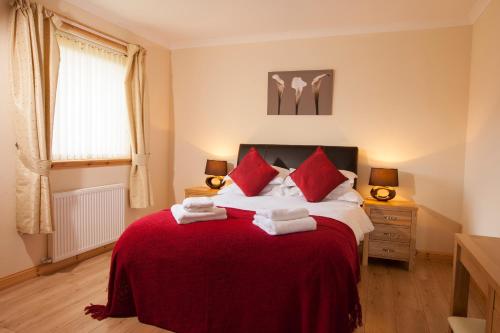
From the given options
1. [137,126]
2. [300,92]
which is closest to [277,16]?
[300,92]

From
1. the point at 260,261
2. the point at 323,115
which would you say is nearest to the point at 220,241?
the point at 260,261

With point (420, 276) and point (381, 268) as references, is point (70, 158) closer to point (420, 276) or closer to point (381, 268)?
point (381, 268)

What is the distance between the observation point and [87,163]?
3.43 metres

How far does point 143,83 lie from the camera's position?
400 cm

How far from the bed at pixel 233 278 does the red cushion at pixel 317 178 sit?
760 mm

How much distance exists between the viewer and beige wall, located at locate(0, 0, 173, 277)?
106 inches

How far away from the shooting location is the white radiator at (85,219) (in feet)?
10.1

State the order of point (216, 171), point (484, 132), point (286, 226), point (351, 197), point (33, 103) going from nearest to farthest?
1. point (286, 226)
2. point (33, 103)
3. point (484, 132)
4. point (351, 197)
5. point (216, 171)

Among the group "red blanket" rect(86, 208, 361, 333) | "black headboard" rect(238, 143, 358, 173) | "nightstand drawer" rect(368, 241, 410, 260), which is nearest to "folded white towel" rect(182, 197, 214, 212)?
"red blanket" rect(86, 208, 361, 333)

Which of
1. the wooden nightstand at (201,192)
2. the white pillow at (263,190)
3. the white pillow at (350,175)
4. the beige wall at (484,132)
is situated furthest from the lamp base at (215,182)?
the beige wall at (484,132)

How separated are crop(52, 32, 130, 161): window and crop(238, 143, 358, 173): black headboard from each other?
5.14 feet

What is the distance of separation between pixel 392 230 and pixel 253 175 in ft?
5.23

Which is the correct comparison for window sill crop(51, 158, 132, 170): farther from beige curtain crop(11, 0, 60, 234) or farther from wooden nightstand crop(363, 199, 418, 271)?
wooden nightstand crop(363, 199, 418, 271)

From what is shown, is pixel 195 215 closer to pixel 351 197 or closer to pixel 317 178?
pixel 317 178
